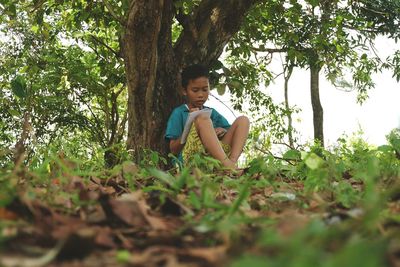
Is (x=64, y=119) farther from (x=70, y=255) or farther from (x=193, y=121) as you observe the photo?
(x=70, y=255)

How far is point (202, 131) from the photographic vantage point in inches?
150

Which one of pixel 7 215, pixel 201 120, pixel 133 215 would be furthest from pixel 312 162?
pixel 201 120

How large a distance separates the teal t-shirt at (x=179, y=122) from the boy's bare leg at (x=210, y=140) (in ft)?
2.71

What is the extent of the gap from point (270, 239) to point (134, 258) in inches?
8.0

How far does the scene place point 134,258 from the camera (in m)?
0.69

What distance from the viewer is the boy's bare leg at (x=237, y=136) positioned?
4.25m

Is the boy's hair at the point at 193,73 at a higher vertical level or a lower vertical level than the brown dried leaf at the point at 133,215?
higher

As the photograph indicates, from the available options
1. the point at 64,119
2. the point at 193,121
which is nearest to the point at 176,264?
the point at 193,121

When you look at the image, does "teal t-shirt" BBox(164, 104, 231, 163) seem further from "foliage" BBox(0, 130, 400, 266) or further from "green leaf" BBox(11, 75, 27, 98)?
"foliage" BBox(0, 130, 400, 266)

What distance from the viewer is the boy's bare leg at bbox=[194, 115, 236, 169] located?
146 inches

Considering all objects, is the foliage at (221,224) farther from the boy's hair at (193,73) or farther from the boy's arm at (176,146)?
the boy's hair at (193,73)

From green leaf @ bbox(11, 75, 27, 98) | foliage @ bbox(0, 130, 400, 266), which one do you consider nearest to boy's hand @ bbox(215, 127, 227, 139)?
green leaf @ bbox(11, 75, 27, 98)

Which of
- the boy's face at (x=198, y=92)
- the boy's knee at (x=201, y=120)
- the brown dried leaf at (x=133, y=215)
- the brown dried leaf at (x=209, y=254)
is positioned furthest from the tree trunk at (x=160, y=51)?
the brown dried leaf at (x=209, y=254)

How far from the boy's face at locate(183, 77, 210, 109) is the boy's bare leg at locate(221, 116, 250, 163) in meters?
0.62
